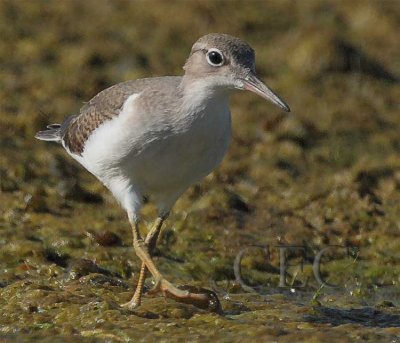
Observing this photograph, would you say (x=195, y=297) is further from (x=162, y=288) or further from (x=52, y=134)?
(x=52, y=134)

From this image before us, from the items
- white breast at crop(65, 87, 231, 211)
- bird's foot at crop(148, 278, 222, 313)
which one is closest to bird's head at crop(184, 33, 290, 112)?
white breast at crop(65, 87, 231, 211)

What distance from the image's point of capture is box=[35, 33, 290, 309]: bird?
791cm

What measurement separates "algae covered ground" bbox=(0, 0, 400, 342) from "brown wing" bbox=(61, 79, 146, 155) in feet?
3.42

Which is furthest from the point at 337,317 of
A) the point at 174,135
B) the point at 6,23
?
the point at 6,23

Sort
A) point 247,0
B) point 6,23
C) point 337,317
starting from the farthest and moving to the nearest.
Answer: point 247,0 < point 6,23 < point 337,317

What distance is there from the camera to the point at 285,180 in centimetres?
1198

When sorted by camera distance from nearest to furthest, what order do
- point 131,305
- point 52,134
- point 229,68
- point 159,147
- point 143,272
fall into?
point 159,147 → point 229,68 → point 131,305 → point 143,272 → point 52,134

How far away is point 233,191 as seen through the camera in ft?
38.1

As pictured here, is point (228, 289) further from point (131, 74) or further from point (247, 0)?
point (247, 0)

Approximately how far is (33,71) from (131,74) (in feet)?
4.12

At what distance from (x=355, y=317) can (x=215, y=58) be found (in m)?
2.32

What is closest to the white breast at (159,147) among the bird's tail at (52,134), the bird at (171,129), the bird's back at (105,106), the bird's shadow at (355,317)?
the bird at (171,129)

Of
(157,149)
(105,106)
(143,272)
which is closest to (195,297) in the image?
(143,272)

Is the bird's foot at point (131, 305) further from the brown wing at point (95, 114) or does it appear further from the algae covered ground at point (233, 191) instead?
the brown wing at point (95, 114)
